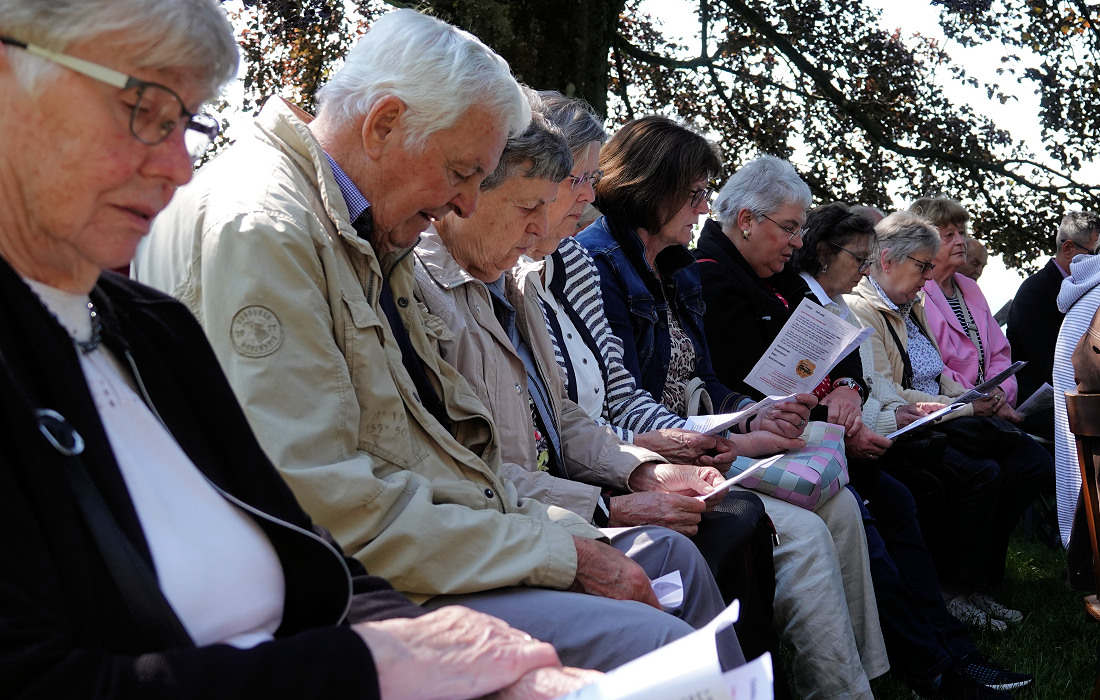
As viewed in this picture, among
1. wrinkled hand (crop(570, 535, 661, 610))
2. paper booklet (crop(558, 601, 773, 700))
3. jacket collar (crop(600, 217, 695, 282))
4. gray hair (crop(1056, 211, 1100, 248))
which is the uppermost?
gray hair (crop(1056, 211, 1100, 248))

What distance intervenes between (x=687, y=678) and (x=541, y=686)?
35cm

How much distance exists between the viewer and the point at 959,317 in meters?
7.00

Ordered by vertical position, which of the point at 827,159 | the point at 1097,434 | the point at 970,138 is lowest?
the point at 1097,434

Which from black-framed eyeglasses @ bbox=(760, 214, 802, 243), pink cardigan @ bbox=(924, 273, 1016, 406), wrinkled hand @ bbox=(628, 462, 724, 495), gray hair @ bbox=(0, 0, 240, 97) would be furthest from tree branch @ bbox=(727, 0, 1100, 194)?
gray hair @ bbox=(0, 0, 240, 97)

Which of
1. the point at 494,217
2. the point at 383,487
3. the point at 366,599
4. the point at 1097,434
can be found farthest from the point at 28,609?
the point at 1097,434

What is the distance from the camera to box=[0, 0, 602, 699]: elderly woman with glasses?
1.29m

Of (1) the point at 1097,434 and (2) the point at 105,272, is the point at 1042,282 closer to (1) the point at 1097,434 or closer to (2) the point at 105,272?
(1) the point at 1097,434

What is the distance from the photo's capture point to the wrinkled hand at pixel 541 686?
160 centimetres

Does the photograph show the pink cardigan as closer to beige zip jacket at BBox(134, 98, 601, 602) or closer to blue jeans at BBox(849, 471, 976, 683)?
blue jeans at BBox(849, 471, 976, 683)

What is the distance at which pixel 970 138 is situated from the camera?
31.5ft

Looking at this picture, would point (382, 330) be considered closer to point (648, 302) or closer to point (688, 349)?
point (648, 302)

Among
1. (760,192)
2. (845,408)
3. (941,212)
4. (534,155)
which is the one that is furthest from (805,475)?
(941,212)

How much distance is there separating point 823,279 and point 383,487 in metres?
3.98

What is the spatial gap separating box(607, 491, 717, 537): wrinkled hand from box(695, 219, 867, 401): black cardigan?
1.79 meters
